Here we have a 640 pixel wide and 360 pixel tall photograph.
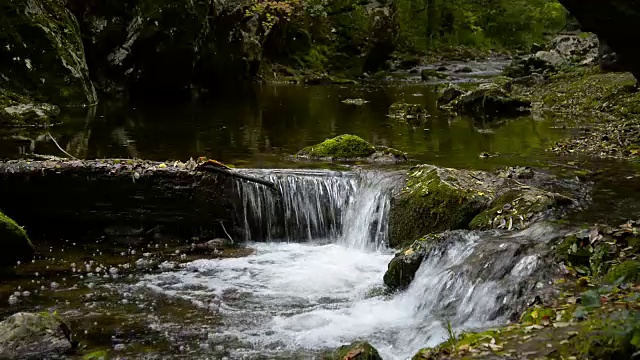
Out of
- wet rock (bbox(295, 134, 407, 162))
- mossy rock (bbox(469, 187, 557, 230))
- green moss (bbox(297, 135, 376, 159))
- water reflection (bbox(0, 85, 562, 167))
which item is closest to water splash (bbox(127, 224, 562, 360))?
mossy rock (bbox(469, 187, 557, 230))

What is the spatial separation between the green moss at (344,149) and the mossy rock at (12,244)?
6.42 metres

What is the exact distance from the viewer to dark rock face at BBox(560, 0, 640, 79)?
547 cm

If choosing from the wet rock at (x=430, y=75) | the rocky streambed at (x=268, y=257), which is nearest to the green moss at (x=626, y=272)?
the rocky streambed at (x=268, y=257)

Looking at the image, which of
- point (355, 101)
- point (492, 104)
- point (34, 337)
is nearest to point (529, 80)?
point (492, 104)

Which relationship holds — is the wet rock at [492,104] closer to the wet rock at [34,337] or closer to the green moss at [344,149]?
the green moss at [344,149]

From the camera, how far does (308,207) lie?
1138 centimetres

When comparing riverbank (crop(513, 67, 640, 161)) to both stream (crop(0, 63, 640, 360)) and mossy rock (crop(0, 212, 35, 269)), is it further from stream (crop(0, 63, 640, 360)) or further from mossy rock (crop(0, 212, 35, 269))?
mossy rock (crop(0, 212, 35, 269))

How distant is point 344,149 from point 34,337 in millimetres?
8720

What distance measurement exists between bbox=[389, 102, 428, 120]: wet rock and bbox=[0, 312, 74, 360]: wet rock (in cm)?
1729

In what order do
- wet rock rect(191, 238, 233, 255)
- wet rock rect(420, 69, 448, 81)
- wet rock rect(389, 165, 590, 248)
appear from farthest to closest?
1. wet rock rect(420, 69, 448, 81)
2. wet rock rect(191, 238, 233, 255)
3. wet rock rect(389, 165, 590, 248)

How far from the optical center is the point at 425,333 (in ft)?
22.1

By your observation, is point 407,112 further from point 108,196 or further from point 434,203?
point 108,196

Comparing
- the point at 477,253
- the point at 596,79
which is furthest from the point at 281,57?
the point at 477,253

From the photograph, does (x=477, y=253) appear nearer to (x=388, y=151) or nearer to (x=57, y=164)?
(x=388, y=151)
